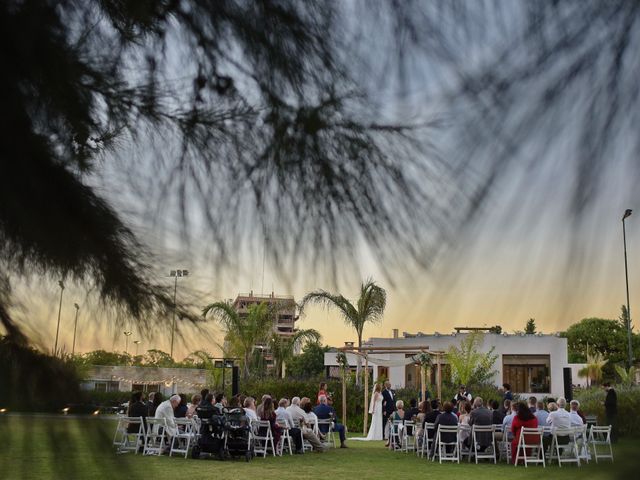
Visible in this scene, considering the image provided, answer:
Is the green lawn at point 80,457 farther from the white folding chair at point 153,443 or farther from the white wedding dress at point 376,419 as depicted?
the white wedding dress at point 376,419

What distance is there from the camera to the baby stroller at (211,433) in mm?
12141

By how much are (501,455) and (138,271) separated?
12.7m

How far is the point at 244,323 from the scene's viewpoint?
38.0 inches

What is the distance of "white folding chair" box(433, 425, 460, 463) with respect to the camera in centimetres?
1287

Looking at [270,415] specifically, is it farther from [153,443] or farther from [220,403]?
[153,443]

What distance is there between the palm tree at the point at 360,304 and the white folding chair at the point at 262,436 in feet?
41.1

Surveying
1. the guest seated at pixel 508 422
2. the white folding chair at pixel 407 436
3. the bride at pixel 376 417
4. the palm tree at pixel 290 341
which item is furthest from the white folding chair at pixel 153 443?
the bride at pixel 376 417

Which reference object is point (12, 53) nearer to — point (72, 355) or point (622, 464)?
point (72, 355)

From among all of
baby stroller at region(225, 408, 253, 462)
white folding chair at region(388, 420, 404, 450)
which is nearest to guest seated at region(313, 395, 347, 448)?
white folding chair at region(388, 420, 404, 450)

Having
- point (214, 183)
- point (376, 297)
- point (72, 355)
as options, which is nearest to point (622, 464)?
point (376, 297)

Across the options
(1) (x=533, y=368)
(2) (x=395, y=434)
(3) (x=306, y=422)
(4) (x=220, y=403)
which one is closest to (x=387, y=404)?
(2) (x=395, y=434)

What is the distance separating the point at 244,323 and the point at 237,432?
11869 mm

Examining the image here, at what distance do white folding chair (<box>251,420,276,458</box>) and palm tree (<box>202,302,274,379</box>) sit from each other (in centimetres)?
1239

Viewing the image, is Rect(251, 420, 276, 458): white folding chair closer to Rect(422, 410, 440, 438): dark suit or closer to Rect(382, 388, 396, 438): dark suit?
Rect(422, 410, 440, 438): dark suit
